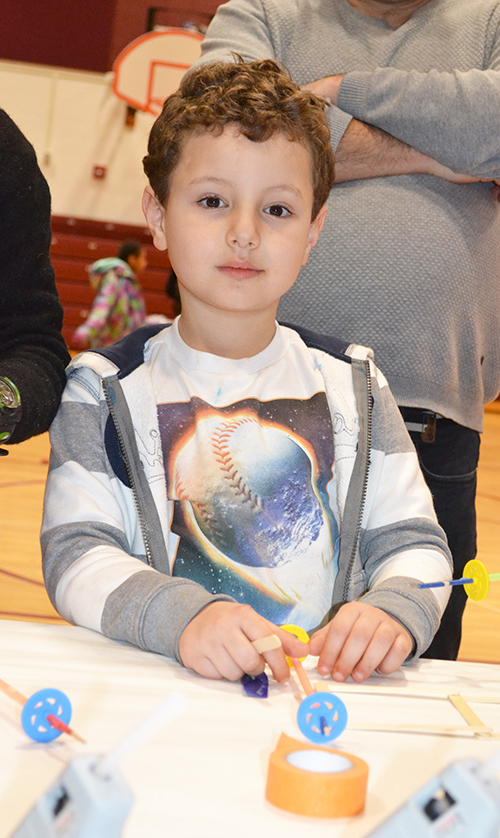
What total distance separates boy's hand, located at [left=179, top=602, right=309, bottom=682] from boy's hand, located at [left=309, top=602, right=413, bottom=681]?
4 cm

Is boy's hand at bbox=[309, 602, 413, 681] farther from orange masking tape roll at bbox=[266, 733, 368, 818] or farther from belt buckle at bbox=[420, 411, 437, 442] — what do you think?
belt buckle at bbox=[420, 411, 437, 442]

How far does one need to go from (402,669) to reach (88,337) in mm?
7238

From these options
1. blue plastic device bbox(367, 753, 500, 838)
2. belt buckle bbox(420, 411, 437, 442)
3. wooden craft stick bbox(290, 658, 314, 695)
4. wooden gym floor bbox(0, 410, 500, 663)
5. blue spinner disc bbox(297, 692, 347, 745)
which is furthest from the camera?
wooden gym floor bbox(0, 410, 500, 663)

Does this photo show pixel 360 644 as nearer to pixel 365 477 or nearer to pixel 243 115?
pixel 365 477

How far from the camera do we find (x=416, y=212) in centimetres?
131

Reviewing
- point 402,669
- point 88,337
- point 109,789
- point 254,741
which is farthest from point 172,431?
point 88,337

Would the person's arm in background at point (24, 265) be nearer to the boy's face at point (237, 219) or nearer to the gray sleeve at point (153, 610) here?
the boy's face at point (237, 219)

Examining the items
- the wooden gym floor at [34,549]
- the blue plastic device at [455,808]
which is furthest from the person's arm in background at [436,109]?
the wooden gym floor at [34,549]

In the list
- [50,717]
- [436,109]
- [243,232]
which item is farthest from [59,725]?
[436,109]

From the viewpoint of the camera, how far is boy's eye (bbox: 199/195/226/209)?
3.60 ft

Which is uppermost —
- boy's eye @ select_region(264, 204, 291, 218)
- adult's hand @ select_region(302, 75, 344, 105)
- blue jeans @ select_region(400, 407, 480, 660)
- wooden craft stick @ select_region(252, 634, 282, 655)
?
adult's hand @ select_region(302, 75, 344, 105)

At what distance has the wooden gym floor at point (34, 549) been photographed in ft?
8.08

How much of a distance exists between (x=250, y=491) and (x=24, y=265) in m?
0.40

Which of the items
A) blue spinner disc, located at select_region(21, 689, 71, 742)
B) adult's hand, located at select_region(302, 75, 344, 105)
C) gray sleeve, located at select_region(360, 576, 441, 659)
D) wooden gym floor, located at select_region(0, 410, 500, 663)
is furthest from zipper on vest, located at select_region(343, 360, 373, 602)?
wooden gym floor, located at select_region(0, 410, 500, 663)
